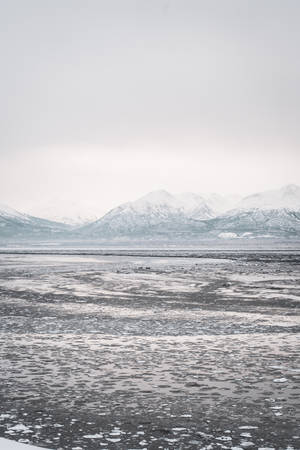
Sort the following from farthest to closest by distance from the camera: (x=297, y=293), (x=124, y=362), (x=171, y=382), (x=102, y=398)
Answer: (x=297, y=293)
(x=124, y=362)
(x=171, y=382)
(x=102, y=398)

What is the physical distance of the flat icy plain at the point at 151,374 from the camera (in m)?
9.32

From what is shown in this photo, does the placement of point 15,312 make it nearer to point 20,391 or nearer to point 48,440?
point 20,391

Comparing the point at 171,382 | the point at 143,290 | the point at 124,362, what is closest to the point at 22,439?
the point at 171,382

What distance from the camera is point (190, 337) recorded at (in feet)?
59.0

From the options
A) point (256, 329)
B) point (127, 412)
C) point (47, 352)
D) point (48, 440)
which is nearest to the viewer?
point (48, 440)

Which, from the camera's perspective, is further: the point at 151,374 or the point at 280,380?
the point at 151,374

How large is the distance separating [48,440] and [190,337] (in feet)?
31.2

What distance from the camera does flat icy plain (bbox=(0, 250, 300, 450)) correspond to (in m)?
9.32

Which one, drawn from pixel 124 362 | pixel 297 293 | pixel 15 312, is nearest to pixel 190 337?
pixel 124 362

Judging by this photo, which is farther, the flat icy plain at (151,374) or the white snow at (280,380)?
the white snow at (280,380)

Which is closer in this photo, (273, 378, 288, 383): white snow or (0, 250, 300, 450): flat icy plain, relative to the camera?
(0, 250, 300, 450): flat icy plain

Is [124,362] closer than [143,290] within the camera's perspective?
Yes

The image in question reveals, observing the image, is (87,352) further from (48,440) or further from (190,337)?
(48,440)

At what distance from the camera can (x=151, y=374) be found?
1317 centimetres
